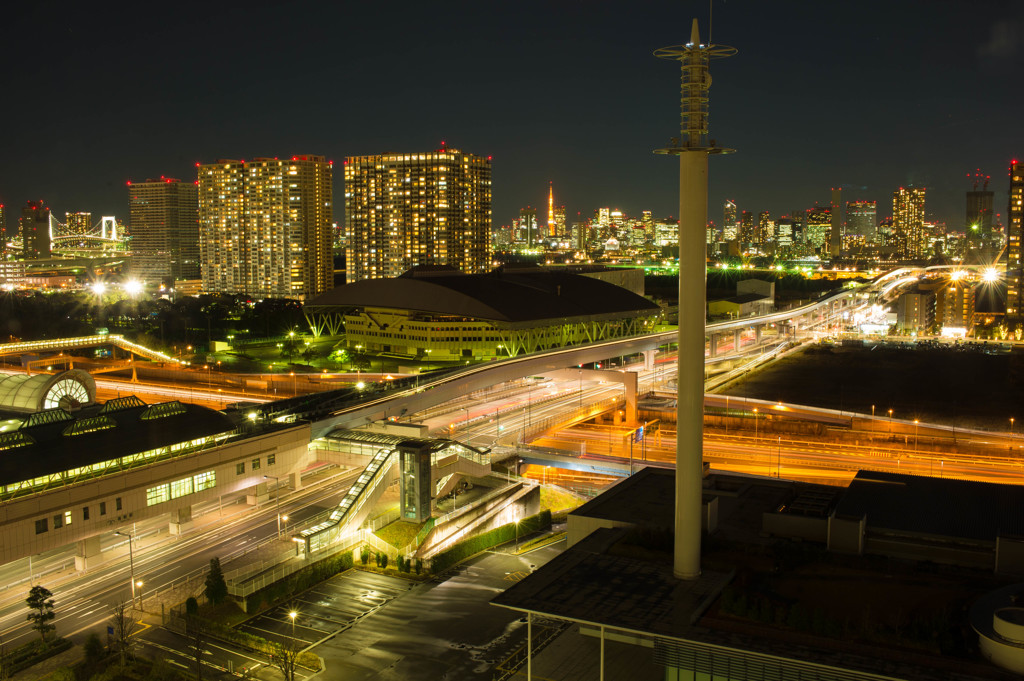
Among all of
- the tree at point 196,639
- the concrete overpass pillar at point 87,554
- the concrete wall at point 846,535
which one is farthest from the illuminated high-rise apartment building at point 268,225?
the concrete wall at point 846,535

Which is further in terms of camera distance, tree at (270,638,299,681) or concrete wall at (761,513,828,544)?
concrete wall at (761,513,828,544)

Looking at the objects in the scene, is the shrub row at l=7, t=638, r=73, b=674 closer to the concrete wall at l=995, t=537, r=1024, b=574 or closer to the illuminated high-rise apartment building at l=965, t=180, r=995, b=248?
the concrete wall at l=995, t=537, r=1024, b=574

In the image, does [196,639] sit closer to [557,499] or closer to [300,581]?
[300,581]

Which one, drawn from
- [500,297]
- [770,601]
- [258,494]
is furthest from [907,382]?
[770,601]

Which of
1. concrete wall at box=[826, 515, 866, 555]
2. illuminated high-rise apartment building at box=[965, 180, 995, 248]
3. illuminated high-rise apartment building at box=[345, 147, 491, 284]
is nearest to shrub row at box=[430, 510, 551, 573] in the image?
concrete wall at box=[826, 515, 866, 555]

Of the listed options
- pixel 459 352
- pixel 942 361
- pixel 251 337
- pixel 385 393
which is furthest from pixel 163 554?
pixel 942 361

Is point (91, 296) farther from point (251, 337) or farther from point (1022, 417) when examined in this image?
point (1022, 417)
